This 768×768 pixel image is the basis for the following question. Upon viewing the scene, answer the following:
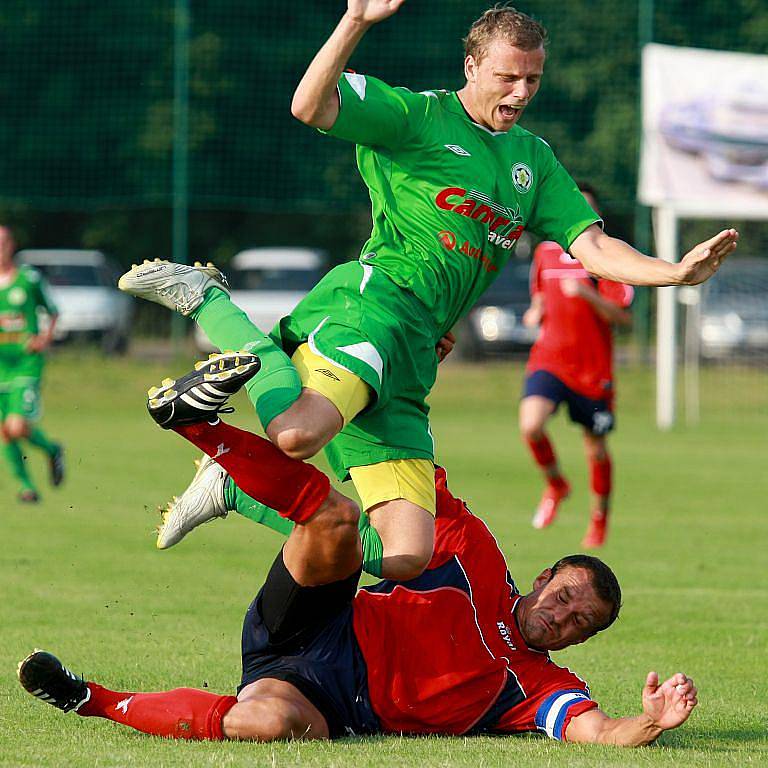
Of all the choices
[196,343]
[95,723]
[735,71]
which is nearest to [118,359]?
[196,343]

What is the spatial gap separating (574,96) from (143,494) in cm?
1568

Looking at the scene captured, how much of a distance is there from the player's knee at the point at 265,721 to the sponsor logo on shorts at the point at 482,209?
6.31ft

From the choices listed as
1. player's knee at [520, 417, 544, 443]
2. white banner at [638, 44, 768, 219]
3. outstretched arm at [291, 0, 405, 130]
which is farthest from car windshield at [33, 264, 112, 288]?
outstretched arm at [291, 0, 405, 130]

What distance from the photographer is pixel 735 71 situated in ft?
69.3

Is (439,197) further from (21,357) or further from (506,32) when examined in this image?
(21,357)

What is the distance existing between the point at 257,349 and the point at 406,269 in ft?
2.19

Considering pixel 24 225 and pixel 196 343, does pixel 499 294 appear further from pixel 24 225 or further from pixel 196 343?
pixel 24 225

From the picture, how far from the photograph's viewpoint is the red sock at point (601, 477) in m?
10.8

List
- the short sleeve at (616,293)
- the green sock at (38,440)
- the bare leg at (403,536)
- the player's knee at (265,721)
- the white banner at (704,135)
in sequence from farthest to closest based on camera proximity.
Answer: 1. the white banner at (704,135)
2. the green sock at (38,440)
3. the short sleeve at (616,293)
4. the bare leg at (403,536)
5. the player's knee at (265,721)

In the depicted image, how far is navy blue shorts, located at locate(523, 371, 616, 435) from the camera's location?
1112 centimetres

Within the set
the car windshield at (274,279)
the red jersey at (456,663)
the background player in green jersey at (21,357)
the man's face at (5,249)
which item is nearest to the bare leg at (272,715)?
the red jersey at (456,663)

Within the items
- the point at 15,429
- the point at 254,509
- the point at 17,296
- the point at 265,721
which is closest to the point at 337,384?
the point at 254,509

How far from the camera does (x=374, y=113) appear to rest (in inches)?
214

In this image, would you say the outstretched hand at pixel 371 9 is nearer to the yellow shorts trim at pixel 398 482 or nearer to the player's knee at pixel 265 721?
the yellow shorts trim at pixel 398 482
